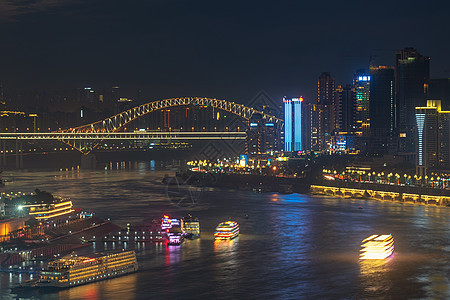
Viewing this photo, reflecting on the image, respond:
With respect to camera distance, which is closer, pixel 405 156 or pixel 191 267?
pixel 191 267

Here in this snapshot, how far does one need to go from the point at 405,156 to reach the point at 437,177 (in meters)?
25.7

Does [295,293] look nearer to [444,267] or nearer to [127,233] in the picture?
[444,267]

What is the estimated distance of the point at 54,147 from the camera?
7494 cm

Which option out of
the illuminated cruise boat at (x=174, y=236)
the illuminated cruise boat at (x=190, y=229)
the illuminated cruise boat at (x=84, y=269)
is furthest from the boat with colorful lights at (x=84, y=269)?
the illuminated cruise boat at (x=190, y=229)

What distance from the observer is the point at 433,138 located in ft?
175

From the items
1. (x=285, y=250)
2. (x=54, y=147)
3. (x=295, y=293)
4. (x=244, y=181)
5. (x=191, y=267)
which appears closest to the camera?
(x=295, y=293)

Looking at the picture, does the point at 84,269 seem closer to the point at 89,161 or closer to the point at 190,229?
the point at 190,229

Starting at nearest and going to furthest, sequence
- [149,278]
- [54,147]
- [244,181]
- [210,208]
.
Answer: [149,278] → [210,208] → [244,181] → [54,147]

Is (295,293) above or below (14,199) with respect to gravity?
below

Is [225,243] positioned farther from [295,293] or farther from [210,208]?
[210,208]

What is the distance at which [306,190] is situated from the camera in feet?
138

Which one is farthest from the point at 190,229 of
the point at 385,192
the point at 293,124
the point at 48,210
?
the point at 293,124

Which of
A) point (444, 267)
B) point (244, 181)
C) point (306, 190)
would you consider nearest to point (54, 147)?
point (244, 181)

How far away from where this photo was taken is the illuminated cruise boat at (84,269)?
1545 cm
